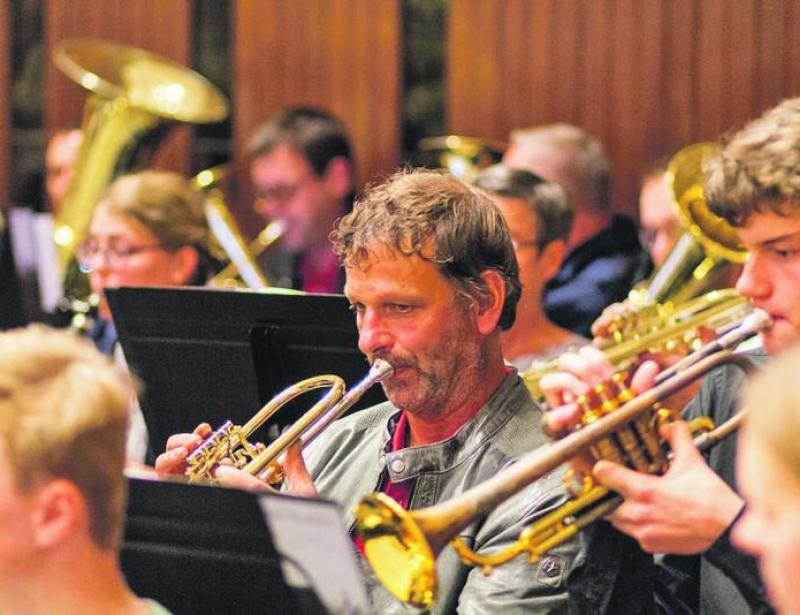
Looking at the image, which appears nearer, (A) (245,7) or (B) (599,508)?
(B) (599,508)

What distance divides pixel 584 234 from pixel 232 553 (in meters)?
2.94

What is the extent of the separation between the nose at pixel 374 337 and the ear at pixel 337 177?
297 centimetres

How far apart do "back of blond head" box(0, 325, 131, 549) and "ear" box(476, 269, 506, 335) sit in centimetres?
102

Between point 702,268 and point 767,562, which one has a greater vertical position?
point 767,562

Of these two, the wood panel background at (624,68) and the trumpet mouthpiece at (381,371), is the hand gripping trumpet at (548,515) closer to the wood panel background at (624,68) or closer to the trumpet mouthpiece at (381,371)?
the trumpet mouthpiece at (381,371)

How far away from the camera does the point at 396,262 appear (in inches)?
108

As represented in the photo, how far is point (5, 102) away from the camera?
6.39 m

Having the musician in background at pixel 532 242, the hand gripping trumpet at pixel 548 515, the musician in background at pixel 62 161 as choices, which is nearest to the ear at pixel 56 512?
the hand gripping trumpet at pixel 548 515

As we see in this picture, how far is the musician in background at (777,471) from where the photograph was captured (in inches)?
54.7

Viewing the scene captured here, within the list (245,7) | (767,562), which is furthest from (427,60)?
(767,562)

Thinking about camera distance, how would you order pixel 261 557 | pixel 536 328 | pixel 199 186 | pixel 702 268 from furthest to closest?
pixel 199 186, pixel 702 268, pixel 536 328, pixel 261 557

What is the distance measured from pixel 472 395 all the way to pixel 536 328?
4.05ft

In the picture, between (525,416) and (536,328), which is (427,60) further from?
(525,416)

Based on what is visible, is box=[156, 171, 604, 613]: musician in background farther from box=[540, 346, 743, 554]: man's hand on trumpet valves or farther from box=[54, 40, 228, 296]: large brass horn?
box=[54, 40, 228, 296]: large brass horn
